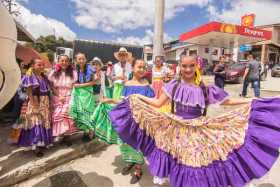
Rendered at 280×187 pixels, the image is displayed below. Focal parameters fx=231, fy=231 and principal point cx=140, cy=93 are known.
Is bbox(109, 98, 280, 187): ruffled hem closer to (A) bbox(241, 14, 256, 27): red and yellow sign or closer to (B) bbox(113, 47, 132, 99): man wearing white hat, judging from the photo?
(B) bbox(113, 47, 132, 99): man wearing white hat

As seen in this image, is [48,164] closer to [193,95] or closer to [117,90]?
[117,90]

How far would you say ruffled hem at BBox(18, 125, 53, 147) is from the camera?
367 cm

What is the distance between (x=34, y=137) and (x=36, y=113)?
15.0 inches

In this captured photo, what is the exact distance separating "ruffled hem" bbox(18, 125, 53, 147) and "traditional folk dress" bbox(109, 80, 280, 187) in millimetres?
1988

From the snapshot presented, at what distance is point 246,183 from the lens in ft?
7.20

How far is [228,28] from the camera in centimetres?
2217

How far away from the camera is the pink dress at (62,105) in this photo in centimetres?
396

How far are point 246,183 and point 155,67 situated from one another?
4.91 m

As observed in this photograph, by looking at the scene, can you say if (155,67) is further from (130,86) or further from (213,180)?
(213,180)

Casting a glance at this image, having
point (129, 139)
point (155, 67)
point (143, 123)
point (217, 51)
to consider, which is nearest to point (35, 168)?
point (129, 139)

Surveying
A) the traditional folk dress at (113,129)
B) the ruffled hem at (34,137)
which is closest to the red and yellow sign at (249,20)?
the traditional folk dress at (113,129)

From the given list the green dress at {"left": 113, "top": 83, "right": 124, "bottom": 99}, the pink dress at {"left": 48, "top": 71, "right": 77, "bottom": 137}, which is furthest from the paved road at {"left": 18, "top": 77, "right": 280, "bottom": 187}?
the green dress at {"left": 113, "top": 83, "right": 124, "bottom": 99}

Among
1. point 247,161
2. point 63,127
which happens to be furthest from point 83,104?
point 247,161

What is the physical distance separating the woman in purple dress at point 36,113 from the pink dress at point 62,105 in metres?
0.17
